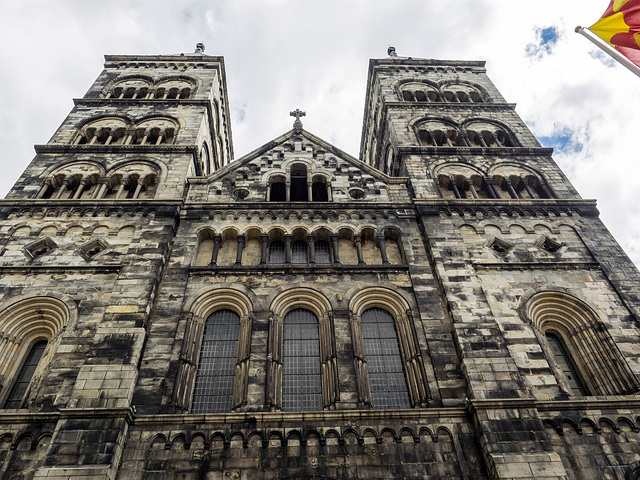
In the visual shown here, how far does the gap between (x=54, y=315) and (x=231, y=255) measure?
608 centimetres

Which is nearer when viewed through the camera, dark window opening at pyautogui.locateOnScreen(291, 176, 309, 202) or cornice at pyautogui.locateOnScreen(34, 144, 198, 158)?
cornice at pyautogui.locateOnScreen(34, 144, 198, 158)

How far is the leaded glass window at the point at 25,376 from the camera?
498 inches

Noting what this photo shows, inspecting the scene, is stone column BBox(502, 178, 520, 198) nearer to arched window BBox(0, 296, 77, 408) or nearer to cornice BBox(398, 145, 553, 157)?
cornice BBox(398, 145, 553, 157)

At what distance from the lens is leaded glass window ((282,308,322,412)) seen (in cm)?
1284

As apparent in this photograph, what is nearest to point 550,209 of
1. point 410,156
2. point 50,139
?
point 410,156

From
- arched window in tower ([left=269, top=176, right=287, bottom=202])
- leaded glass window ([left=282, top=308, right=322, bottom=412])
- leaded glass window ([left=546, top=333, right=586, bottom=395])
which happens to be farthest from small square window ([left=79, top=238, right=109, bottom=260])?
leaded glass window ([left=546, top=333, right=586, bottom=395])

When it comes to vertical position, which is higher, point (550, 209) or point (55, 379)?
point (550, 209)

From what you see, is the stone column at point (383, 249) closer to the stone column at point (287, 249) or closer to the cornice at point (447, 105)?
the stone column at point (287, 249)

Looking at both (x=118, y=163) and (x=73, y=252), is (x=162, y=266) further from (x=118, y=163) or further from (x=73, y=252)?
(x=118, y=163)

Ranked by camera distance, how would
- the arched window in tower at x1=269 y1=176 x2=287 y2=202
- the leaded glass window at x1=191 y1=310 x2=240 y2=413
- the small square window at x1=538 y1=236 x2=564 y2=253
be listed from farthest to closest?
the arched window in tower at x1=269 y1=176 x2=287 y2=202, the small square window at x1=538 y1=236 x2=564 y2=253, the leaded glass window at x1=191 y1=310 x2=240 y2=413

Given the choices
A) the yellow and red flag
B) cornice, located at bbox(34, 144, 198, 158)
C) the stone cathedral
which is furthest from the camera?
cornice, located at bbox(34, 144, 198, 158)

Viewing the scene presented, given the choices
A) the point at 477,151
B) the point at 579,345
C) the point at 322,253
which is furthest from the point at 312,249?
the point at 477,151

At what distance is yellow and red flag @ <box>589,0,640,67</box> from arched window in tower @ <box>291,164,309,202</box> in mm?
12746

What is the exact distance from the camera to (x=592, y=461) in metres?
11.0
